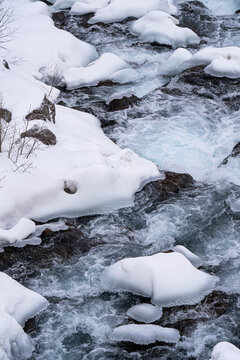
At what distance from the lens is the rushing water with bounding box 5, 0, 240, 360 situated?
7.19 metres

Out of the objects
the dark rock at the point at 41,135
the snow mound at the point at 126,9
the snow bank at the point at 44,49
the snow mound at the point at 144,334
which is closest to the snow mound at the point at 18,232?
the dark rock at the point at 41,135

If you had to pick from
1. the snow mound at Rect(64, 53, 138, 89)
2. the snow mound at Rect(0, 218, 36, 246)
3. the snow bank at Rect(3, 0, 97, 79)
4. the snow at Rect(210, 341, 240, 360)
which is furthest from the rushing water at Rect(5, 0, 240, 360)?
the snow bank at Rect(3, 0, 97, 79)

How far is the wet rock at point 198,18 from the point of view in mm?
16092

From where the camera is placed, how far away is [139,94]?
42.9ft

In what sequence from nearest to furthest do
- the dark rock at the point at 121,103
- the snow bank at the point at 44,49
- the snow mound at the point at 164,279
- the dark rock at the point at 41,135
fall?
the snow mound at the point at 164,279, the dark rock at the point at 41,135, the dark rock at the point at 121,103, the snow bank at the point at 44,49

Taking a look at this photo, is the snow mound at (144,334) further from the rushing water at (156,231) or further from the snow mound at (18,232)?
the snow mound at (18,232)

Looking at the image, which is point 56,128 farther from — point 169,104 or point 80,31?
point 80,31

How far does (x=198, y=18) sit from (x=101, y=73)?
14.8 ft

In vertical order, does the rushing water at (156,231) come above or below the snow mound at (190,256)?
below

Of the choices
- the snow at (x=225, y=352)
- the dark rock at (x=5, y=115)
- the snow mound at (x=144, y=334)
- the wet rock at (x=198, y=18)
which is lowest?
the wet rock at (x=198, y=18)

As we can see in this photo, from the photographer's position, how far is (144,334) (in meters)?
6.96

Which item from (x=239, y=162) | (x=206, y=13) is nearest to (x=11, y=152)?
(x=239, y=162)

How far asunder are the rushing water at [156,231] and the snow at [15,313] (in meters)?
0.16

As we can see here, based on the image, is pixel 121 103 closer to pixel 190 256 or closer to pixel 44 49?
pixel 44 49
